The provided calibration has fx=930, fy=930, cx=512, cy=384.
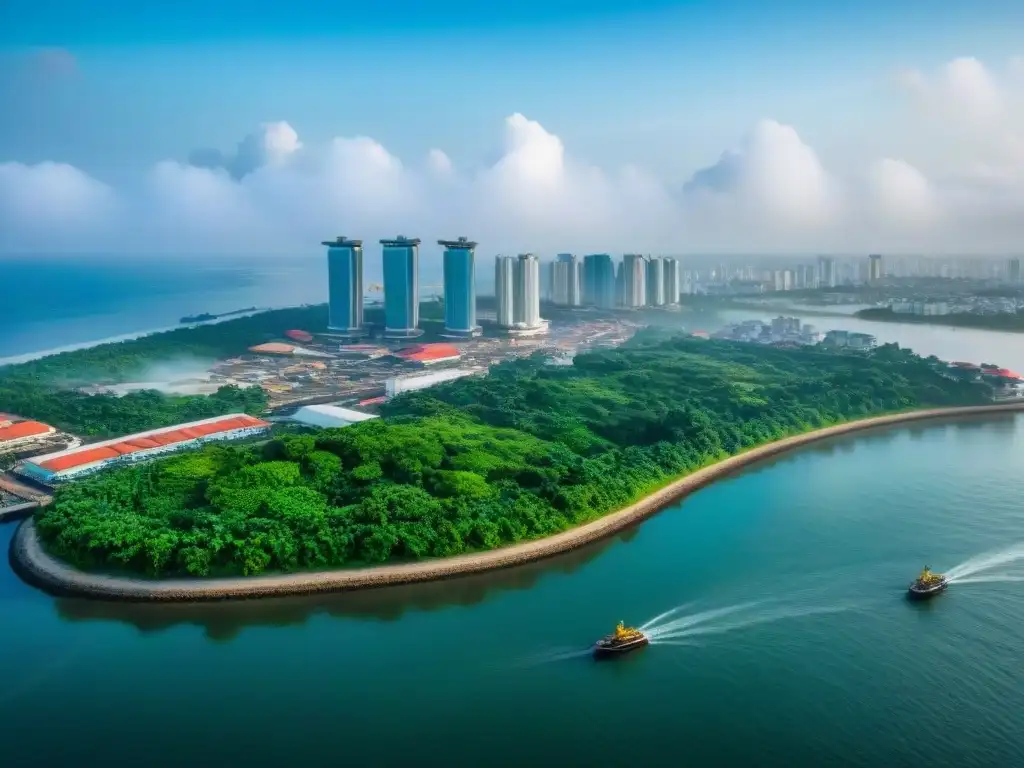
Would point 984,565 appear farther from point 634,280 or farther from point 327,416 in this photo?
point 634,280

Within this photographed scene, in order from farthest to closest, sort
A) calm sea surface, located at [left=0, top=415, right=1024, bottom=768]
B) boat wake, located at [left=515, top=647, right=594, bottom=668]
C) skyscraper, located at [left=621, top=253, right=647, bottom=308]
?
1. skyscraper, located at [left=621, top=253, right=647, bottom=308]
2. boat wake, located at [left=515, top=647, right=594, bottom=668]
3. calm sea surface, located at [left=0, top=415, right=1024, bottom=768]

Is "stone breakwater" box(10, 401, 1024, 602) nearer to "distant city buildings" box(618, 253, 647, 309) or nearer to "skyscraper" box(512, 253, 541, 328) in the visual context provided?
"skyscraper" box(512, 253, 541, 328)

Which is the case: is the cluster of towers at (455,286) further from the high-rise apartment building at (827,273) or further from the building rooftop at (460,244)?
the high-rise apartment building at (827,273)

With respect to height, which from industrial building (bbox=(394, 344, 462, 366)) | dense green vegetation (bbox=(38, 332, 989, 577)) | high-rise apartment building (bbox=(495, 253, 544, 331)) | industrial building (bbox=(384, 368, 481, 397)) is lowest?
dense green vegetation (bbox=(38, 332, 989, 577))

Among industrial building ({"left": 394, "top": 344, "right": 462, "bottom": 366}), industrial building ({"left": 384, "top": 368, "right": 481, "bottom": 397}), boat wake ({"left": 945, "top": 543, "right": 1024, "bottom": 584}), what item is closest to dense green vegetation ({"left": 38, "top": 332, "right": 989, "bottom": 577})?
industrial building ({"left": 384, "top": 368, "right": 481, "bottom": 397})

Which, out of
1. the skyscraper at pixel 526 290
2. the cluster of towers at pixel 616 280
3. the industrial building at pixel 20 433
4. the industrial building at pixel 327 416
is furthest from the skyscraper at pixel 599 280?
the industrial building at pixel 20 433

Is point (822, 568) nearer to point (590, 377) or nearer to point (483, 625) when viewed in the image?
point (483, 625)

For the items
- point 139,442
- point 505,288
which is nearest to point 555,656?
point 139,442

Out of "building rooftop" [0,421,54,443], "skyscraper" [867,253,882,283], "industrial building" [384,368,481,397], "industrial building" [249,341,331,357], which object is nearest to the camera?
"building rooftop" [0,421,54,443]
